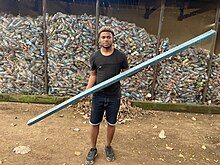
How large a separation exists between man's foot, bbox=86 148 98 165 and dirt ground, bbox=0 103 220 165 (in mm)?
77

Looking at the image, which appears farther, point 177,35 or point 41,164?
point 177,35

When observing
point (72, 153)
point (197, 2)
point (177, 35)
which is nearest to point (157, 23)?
point (177, 35)

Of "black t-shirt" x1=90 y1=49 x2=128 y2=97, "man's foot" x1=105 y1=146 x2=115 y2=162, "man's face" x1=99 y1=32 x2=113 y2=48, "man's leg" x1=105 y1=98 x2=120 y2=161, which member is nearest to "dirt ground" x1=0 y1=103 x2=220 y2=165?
"man's foot" x1=105 y1=146 x2=115 y2=162

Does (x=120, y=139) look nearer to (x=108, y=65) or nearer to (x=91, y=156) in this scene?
(x=91, y=156)

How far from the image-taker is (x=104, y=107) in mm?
3781

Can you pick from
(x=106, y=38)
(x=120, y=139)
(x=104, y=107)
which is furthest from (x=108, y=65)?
(x=120, y=139)

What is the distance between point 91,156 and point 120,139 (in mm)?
741

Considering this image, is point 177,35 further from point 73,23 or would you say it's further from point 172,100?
point 73,23

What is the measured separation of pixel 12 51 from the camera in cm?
560

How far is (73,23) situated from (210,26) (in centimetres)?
257

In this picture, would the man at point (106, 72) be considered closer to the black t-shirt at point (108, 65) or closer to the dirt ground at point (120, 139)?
the black t-shirt at point (108, 65)

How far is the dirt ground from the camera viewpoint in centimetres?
418

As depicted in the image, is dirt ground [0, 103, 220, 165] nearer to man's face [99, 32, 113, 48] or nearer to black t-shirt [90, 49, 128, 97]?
black t-shirt [90, 49, 128, 97]

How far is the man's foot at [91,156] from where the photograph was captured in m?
4.01
